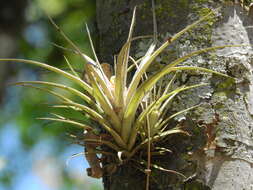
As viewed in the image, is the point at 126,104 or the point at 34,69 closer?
the point at 126,104

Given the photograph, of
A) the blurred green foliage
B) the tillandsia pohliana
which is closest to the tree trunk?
the tillandsia pohliana

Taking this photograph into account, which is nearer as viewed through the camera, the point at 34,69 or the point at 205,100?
the point at 205,100

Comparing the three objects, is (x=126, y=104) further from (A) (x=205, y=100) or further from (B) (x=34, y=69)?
(B) (x=34, y=69)

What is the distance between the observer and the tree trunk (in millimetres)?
1041

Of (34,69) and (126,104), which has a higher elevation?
(34,69)

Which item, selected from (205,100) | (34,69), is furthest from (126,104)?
(34,69)

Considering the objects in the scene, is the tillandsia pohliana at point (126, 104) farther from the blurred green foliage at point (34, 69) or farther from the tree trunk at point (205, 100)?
the blurred green foliage at point (34, 69)

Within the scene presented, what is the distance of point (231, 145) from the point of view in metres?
1.07

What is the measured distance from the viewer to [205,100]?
1.10 metres

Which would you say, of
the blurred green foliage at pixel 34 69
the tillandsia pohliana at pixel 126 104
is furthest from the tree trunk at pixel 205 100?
the blurred green foliage at pixel 34 69

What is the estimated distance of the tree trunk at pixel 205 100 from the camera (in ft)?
3.42

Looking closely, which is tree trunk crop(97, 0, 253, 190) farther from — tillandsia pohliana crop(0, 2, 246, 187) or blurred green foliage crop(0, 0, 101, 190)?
blurred green foliage crop(0, 0, 101, 190)

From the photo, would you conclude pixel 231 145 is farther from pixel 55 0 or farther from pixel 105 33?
pixel 55 0

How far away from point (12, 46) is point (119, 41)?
47cm
